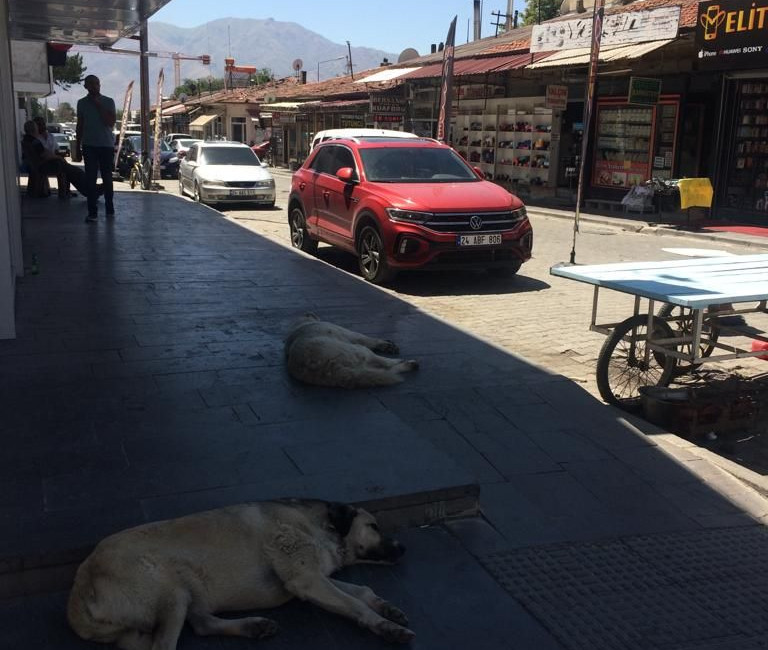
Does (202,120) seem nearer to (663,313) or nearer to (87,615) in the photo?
(663,313)

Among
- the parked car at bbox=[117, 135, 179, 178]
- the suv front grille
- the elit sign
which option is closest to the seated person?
the parked car at bbox=[117, 135, 179, 178]

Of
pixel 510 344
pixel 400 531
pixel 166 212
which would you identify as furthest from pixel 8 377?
pixel 166 212

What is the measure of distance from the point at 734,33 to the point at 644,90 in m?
2.64

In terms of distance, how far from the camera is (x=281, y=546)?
3113 mm

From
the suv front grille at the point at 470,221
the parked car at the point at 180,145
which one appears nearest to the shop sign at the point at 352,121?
the parked car at the point at 180,145

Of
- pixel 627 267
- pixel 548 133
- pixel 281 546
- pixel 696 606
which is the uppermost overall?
pixel 548 133

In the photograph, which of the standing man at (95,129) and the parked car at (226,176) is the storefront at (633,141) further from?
the standing man at (95,129)

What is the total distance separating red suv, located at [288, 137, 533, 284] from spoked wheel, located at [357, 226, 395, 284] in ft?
0.04

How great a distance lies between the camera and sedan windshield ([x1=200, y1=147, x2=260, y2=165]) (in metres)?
20.1

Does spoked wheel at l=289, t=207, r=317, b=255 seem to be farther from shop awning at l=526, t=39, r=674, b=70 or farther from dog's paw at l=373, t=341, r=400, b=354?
shop awning at l=526, t=39, r=674, b=70

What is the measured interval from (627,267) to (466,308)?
271 cm

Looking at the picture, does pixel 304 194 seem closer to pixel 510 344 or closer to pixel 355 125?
pixel 510 344

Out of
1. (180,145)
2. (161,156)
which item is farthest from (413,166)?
(180,145)

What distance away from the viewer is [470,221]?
9.50 meters
